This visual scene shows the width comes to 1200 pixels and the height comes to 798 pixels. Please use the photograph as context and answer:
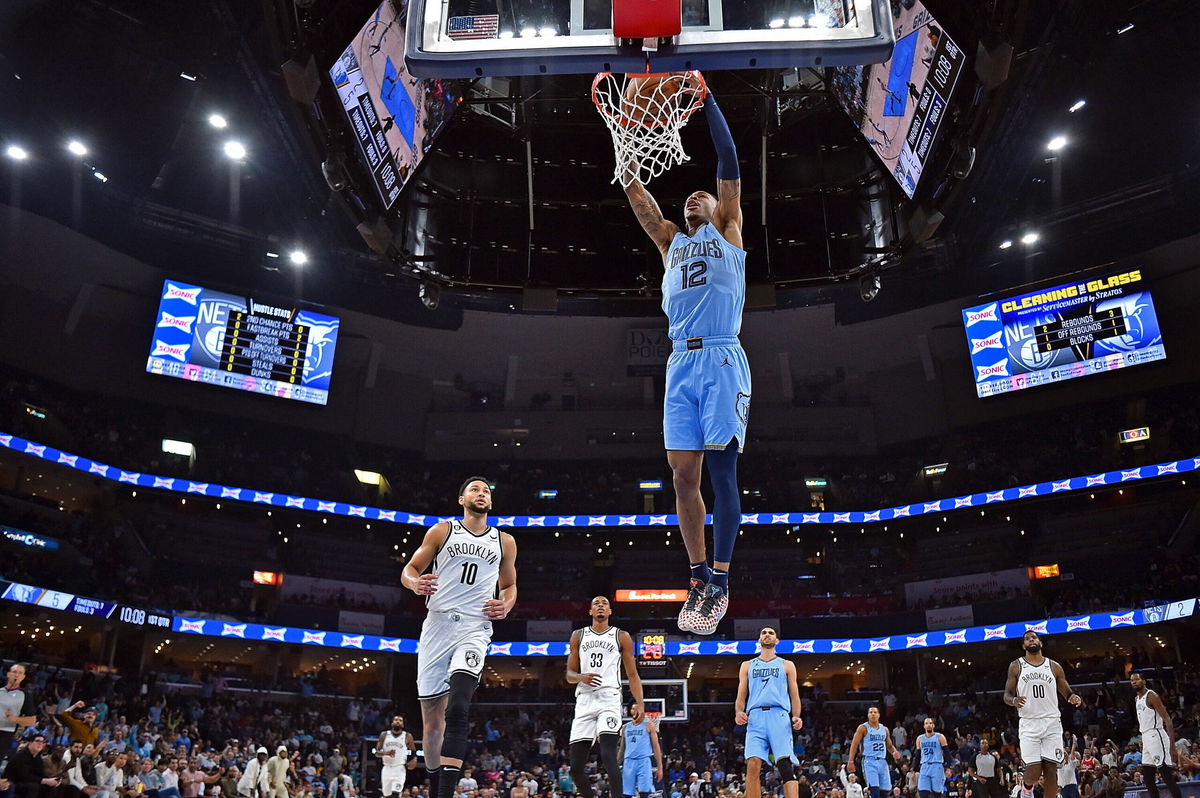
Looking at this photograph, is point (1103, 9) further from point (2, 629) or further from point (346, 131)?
point (2, 629)

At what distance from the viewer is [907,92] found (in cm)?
1216

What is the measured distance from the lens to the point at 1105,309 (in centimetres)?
2598

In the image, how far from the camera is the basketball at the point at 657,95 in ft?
19.2

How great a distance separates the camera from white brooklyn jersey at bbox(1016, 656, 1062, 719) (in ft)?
30.3

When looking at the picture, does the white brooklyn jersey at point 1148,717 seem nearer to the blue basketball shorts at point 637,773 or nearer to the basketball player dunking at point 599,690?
the blue basketball shorts at point 637,773

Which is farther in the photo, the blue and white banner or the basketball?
the blue and white banner

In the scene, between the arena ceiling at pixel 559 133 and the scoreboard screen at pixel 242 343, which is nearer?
the arena ceiling at pixel 559 133

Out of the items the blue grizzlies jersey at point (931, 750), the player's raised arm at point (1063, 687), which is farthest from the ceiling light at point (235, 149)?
the player's raised arm at point (1063, 687)

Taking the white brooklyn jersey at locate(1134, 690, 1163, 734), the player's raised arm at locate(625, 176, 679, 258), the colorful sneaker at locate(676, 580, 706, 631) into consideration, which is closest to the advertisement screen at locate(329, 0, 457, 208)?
the player's raised arm at locate(625, 176, 679, 258)

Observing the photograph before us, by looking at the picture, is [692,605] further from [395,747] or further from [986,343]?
[986,343]

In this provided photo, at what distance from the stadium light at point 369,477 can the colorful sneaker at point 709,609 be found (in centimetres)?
2856

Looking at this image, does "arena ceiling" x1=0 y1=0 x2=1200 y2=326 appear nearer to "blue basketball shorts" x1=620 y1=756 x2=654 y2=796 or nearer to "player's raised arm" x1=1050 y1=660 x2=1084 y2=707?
"player's raised arm" x1=1050 y1=660 x2=1084 y2=707

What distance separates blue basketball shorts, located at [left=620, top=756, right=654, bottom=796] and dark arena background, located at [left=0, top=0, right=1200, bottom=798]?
81cm

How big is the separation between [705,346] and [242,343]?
25.1 meters
